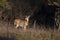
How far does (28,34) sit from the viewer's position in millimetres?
11195

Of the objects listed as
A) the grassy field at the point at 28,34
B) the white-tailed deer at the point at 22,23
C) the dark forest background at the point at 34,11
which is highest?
the dark forest background at the point at 34,11

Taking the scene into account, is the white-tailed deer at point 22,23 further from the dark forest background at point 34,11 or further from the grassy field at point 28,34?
the grassy field at point 28,34

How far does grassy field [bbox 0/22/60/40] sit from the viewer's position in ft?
34.3

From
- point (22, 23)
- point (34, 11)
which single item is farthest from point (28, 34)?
point (34, 11)

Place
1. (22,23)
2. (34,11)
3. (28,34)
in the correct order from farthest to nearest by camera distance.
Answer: (34,11) → (22,23) → (28,34)

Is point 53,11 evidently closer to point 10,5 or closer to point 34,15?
point 34,15

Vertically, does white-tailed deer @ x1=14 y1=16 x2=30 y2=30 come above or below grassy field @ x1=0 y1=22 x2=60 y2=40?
above

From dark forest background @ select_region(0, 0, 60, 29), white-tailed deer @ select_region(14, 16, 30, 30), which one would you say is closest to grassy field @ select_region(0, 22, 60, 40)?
white-tailed deer @ select_region(14, 16, 30, 30)

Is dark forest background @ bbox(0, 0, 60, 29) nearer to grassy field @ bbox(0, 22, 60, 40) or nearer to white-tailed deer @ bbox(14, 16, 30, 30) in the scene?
white-tailed deer @ bbox(14, 16, 30, 30)

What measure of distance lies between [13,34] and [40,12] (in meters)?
3.22

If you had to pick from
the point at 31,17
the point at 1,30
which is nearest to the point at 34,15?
the point at 31,17

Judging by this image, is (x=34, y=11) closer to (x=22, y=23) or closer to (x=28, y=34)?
(x=22, y=23)

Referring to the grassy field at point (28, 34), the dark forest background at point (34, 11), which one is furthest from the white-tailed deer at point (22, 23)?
the grassy field at point (28, 34)

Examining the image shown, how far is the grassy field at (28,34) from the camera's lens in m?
10.5
